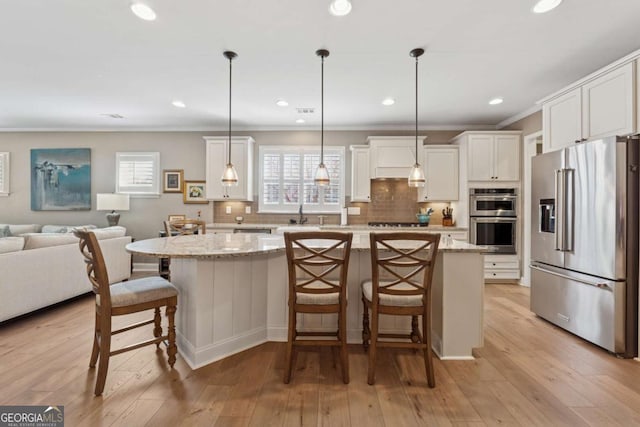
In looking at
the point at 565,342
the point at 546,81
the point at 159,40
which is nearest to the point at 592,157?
the point at 546,81

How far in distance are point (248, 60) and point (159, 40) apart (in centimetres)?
79

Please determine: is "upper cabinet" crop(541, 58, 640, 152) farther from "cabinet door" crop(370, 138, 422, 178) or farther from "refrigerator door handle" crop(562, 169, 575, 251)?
"cabinet door" crop(370, 138, 422, 178)

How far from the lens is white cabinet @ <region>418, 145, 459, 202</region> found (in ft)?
16.1

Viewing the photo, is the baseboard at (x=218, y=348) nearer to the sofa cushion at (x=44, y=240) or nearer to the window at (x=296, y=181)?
the sofa cushion at (x=44, y=240)

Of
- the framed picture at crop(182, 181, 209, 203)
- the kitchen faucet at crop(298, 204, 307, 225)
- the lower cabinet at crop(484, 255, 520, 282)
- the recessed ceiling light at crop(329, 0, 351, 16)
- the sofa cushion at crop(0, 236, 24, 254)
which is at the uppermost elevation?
the recessed ceiling light at crop(329, 0, 351, 16)

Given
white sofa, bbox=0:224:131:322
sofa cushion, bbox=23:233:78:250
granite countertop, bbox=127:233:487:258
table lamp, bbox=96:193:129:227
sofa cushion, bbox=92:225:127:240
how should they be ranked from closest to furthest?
granite countertop, bbox=127:233:487:258 < white sofa, bbox=0:224:131:322 < sofa cushion, bbox=23:233:78:250 < sofa cushion, bbox=92:225:127:240 < table lamp, bbox=96:193:129:227

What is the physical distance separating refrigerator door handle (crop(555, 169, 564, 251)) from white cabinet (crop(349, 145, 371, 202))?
2.61 meters

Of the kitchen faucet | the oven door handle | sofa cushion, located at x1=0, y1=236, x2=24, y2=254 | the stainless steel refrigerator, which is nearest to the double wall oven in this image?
the oven door handle

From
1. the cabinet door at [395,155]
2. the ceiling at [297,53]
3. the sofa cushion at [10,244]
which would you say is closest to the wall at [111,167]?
the ceiling at [297,53]

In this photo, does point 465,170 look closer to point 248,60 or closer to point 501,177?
point 501,177

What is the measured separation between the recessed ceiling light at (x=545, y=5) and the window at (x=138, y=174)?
5.66m

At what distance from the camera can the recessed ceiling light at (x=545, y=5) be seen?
6.76 feet

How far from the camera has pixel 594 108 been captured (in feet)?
8.63

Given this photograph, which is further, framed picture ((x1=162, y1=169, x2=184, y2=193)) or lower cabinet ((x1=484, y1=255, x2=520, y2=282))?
framed picture ((x1=162, y1=169, x2=184, y2=193))
